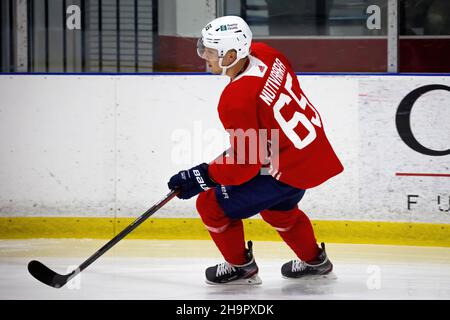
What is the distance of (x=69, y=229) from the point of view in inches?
212

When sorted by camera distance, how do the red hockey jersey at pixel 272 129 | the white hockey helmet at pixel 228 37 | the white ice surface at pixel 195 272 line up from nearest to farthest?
the red hockey jersey at pixel 272 129 → the white hockey helmet at pixel 228 37 → the white ice surface at pixel 195 272

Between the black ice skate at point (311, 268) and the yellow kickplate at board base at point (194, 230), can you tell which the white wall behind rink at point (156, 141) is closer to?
the yellow kickplate at board base at point (194, 230)

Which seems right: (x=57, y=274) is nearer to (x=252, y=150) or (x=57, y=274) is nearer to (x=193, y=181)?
(x=193, y=181)

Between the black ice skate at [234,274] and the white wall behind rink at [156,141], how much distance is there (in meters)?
1.07

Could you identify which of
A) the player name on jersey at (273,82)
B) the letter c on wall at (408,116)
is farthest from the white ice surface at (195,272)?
the player name on jersey at (273,82)

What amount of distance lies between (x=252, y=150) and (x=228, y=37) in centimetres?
46

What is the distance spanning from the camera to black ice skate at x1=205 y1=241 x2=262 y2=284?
4281 millimetres

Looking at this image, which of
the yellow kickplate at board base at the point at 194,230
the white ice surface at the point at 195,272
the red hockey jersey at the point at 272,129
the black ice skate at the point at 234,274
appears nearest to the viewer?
the red hockey jersey at the point at 272,129

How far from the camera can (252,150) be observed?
3.83 metres

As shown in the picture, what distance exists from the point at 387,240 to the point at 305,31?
1.28 metres

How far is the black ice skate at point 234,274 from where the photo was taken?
428 cm

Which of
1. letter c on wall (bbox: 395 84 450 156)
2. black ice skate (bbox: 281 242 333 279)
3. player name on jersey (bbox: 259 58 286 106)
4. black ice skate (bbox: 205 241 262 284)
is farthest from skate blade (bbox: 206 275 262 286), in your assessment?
letter c on wall (bbox: 395 84 450 156)

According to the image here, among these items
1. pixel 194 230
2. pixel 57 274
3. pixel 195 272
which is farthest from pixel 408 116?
pixel 57 274
